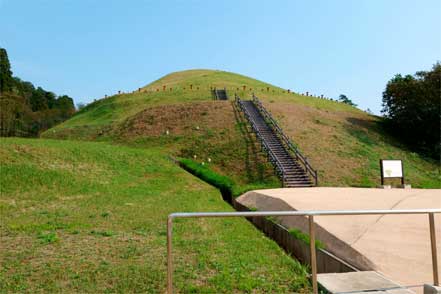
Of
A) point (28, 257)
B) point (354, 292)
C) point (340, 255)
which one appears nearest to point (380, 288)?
point (354, 292)

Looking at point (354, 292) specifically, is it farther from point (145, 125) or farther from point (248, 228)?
point (145, 125)

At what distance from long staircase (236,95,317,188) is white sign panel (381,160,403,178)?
376cm

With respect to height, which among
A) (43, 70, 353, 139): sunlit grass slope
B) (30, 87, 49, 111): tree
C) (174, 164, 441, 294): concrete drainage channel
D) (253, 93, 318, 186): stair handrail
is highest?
(30, 87, 49, 111): tree

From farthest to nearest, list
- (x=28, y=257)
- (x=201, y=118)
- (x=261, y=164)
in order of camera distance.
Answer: (x=201, y=118) < (x=261, y=164) < (x=28, y=257)

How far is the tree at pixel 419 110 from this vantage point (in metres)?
29.2

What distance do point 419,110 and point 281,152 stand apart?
16241mm

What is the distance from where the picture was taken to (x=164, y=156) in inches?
901

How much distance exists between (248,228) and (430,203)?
22.1 feet

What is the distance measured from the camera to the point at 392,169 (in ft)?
61.0

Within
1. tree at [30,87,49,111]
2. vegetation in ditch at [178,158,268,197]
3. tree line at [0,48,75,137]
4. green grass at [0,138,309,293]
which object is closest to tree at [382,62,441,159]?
vegetation in ditch at [178,158,268,197]

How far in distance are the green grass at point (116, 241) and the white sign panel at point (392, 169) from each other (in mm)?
9582

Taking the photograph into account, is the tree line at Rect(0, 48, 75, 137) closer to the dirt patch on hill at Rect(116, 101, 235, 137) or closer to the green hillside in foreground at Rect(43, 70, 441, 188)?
the green hillside in foreground at Rect(43, 70, 441, 188)

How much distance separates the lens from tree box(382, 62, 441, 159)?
29.2 meters

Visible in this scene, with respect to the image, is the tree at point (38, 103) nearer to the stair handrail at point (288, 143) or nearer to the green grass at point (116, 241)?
the stair handrail at point (288, 143)
